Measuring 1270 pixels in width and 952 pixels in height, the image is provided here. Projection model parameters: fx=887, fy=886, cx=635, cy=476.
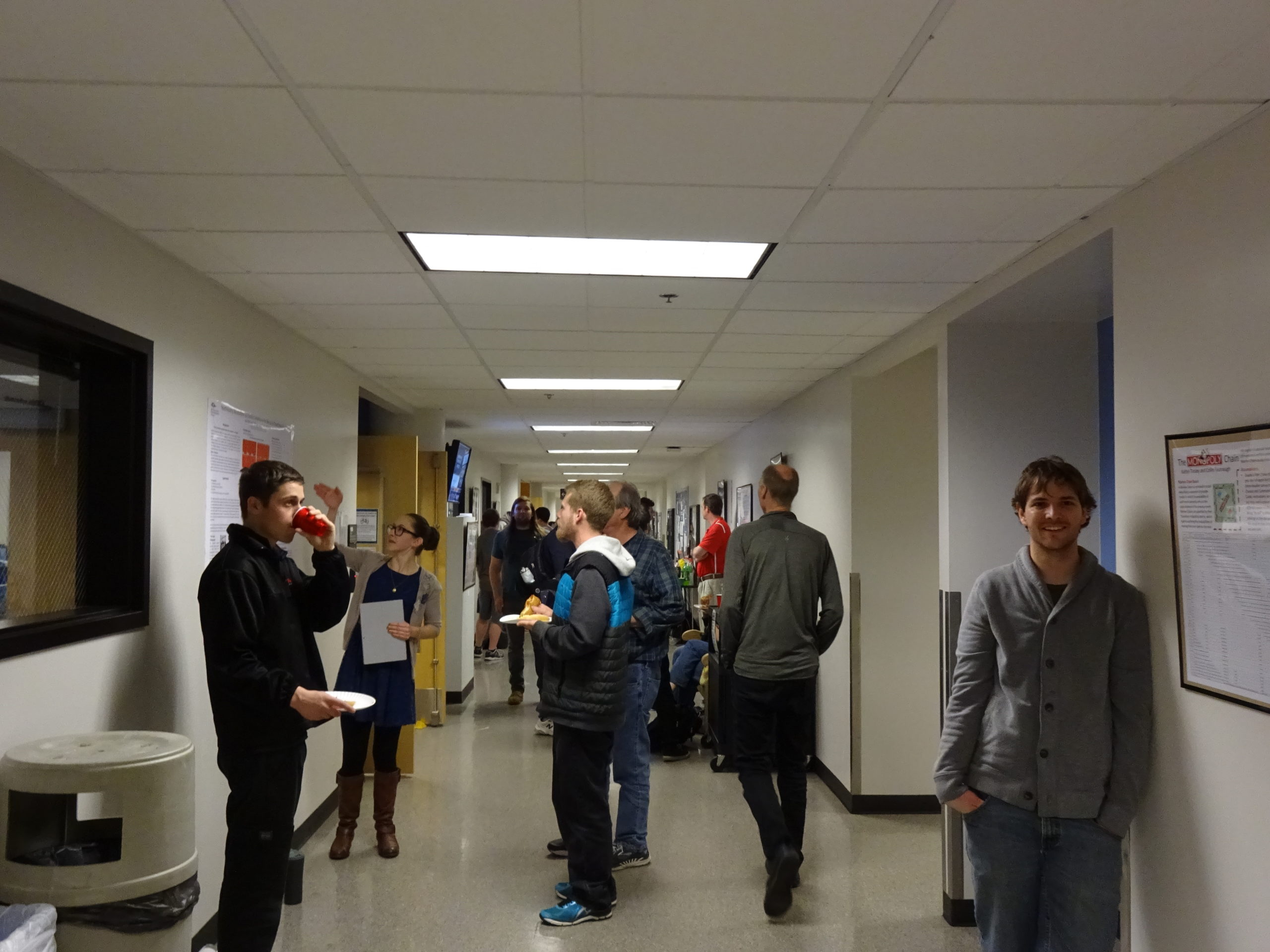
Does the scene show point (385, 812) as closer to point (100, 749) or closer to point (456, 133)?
point (100, 749)

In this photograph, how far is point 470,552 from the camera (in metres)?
8.38

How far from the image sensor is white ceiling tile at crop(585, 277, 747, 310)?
3.23 m

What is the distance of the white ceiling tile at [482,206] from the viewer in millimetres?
2289

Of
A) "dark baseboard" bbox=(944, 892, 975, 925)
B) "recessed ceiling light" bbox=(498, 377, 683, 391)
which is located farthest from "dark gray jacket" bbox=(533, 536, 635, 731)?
"recessed ceiling light" bbox=(498, 377, 683, 391)

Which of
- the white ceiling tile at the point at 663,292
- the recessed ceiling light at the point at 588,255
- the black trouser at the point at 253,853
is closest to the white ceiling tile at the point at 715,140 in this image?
the recessed ceiling light at the point at 588,255

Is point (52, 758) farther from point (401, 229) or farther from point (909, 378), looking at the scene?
point (909, 378)

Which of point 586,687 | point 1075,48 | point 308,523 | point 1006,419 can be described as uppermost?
point 1075,48

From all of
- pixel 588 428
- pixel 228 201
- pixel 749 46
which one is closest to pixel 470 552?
pixel 588 428

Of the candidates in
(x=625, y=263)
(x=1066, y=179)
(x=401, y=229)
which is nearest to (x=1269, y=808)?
(x=1066, y=179)

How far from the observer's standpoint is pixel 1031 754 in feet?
7.30

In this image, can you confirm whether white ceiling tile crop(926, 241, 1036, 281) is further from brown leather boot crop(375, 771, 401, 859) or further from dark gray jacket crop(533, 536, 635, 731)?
brown leather boot crop(375, 771, 401, 859)

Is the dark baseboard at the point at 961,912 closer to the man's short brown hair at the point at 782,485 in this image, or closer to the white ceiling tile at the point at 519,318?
the man's short brown hair at the point at 782,485

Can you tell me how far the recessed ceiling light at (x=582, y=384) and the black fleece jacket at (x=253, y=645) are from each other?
10.0 ft

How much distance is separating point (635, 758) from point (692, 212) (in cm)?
243
